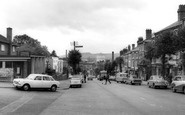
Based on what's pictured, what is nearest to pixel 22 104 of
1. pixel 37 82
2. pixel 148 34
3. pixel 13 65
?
pixel 37 82

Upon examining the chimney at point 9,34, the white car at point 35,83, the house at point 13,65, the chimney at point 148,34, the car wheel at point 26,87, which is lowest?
the car wheel at point 26,87

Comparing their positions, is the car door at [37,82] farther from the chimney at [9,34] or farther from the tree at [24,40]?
the tree at [24,40]

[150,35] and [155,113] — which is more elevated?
[150,35]

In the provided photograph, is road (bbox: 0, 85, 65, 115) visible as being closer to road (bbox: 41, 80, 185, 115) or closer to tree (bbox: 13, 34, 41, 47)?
road (bbox: 41, 80, 185, 115)

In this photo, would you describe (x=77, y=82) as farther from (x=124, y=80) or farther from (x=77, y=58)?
(x=77, y=58)

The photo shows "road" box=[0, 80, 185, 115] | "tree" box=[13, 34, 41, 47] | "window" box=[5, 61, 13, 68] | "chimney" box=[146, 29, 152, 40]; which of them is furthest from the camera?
"tree" box=[13, 34, 41, 47]

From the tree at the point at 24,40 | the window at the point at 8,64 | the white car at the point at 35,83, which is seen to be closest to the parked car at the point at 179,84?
the white car at the point at 35,83

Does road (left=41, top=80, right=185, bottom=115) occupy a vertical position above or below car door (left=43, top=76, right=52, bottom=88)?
below

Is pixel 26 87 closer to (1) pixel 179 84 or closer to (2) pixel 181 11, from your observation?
(1) pixel 179 84

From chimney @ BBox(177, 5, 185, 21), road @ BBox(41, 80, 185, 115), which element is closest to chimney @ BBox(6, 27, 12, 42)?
chimney @ BBox(177, 5, 185, 21)

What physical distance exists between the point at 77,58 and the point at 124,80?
1374 cm

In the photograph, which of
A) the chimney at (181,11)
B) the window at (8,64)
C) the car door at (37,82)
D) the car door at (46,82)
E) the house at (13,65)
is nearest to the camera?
the car door at (37,82)

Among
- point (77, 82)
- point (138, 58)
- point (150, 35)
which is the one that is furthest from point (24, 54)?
point (138, 58)

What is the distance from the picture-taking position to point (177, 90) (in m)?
29.8
